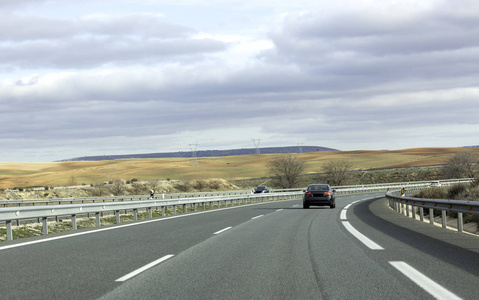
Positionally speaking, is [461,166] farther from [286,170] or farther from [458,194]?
[458,194]

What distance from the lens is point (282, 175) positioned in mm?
86375

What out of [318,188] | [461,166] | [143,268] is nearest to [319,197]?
[318,188]

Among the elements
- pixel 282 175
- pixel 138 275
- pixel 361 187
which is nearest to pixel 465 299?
pixel 138 275

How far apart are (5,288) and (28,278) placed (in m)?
0.72

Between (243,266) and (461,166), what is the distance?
9005 centimetres

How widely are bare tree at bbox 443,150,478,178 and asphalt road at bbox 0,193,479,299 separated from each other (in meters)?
82.1

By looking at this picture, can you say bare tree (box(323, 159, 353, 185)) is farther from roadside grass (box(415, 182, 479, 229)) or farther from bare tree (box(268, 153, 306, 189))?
roadside grass (box(415, 182, 479, 229))

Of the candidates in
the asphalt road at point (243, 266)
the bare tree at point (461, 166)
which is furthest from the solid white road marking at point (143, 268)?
the bare tree at point (461, 166)

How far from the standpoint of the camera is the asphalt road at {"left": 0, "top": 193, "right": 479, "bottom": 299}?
6.74 metres

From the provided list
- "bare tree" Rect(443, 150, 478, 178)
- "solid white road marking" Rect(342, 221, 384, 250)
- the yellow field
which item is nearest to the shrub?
"solid white road marking" Rect(342, 221, 384, 250)

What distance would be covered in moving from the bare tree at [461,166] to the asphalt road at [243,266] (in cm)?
8211

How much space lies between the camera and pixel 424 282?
7.21 meters

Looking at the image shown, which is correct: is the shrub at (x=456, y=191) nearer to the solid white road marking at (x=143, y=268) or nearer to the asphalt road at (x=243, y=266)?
the asphalt road at (x=243, y=266)

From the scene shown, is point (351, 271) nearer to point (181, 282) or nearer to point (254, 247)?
point (181, 282)
